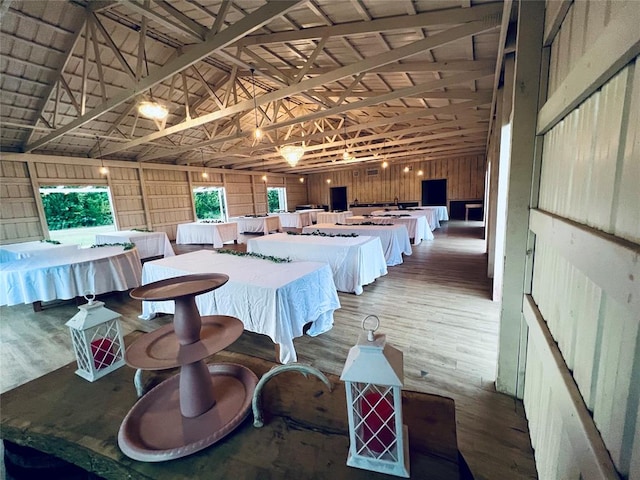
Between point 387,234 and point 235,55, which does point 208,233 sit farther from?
point 387,234

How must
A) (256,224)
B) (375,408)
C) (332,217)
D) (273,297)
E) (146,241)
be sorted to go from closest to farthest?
(375,408), (273,297), (146,241), (332,217), (256,224)

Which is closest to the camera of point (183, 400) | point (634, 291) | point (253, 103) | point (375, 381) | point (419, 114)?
point (634, 291)

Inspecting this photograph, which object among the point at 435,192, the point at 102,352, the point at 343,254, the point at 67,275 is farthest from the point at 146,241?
the point at 435,192

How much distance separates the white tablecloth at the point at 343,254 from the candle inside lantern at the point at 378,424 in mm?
3215

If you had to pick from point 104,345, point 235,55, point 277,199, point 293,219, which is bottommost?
point 293,219

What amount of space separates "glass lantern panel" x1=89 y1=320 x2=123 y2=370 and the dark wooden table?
0.28ft

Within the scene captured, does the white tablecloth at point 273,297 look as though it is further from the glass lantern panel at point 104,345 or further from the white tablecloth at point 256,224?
the white tablecloth at point 256,224

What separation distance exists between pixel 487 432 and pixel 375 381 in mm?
1609

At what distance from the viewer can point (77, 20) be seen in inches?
168

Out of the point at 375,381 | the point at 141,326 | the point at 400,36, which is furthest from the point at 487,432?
the point at 400,36

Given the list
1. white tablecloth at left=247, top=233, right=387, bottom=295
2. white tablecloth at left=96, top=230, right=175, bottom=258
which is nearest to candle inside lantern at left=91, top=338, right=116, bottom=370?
white tablecloth at left=247, top=233, right=387, bottom=295

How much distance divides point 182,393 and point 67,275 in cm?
Result: 408

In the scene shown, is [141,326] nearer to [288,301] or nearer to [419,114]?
[288,301]

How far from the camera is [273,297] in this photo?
2.21 meters
